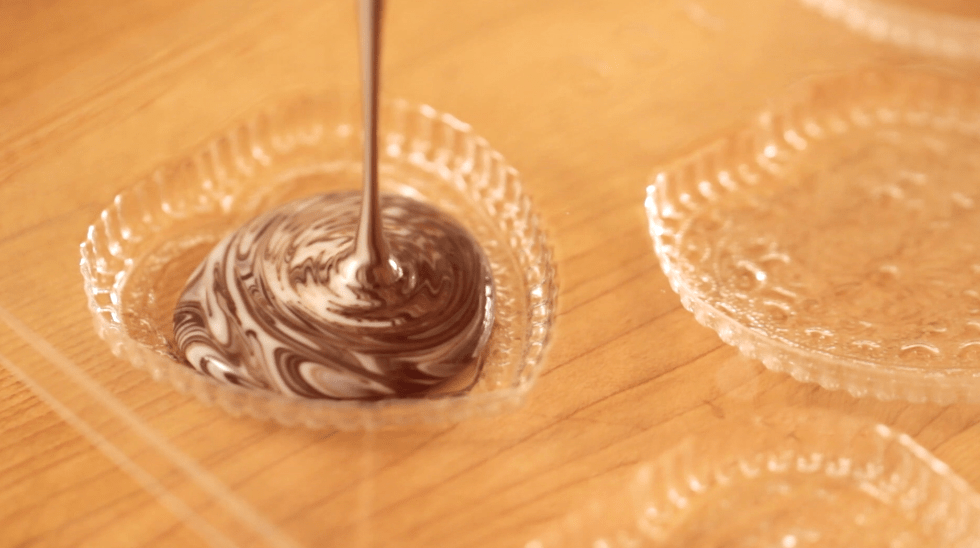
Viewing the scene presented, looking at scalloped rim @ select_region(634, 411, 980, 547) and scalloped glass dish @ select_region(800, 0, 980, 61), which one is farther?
scalloped glass dish @ select_region(800, 0, 980, 61)

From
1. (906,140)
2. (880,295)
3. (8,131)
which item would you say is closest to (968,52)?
(906,140)

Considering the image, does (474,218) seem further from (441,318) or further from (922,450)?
(922,450)

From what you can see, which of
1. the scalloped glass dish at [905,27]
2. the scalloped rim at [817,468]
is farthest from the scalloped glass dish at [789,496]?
the scalloped glass dish at [905,27]

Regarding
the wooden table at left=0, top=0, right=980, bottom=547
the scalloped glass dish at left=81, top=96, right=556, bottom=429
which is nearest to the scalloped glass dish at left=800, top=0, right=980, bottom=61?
the wooden table at left=0, top=0, right=980, bottom=547

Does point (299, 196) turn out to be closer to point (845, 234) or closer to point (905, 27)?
point (845, 234)

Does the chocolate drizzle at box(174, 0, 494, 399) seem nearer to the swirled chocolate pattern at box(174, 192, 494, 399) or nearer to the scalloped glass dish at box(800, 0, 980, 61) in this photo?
Result: the swirled chocolate pattern at box(174, 192, 494, 399)

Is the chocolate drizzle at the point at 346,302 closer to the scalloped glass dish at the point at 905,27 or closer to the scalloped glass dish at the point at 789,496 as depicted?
the scalloped glass dish at the point at 789,496
